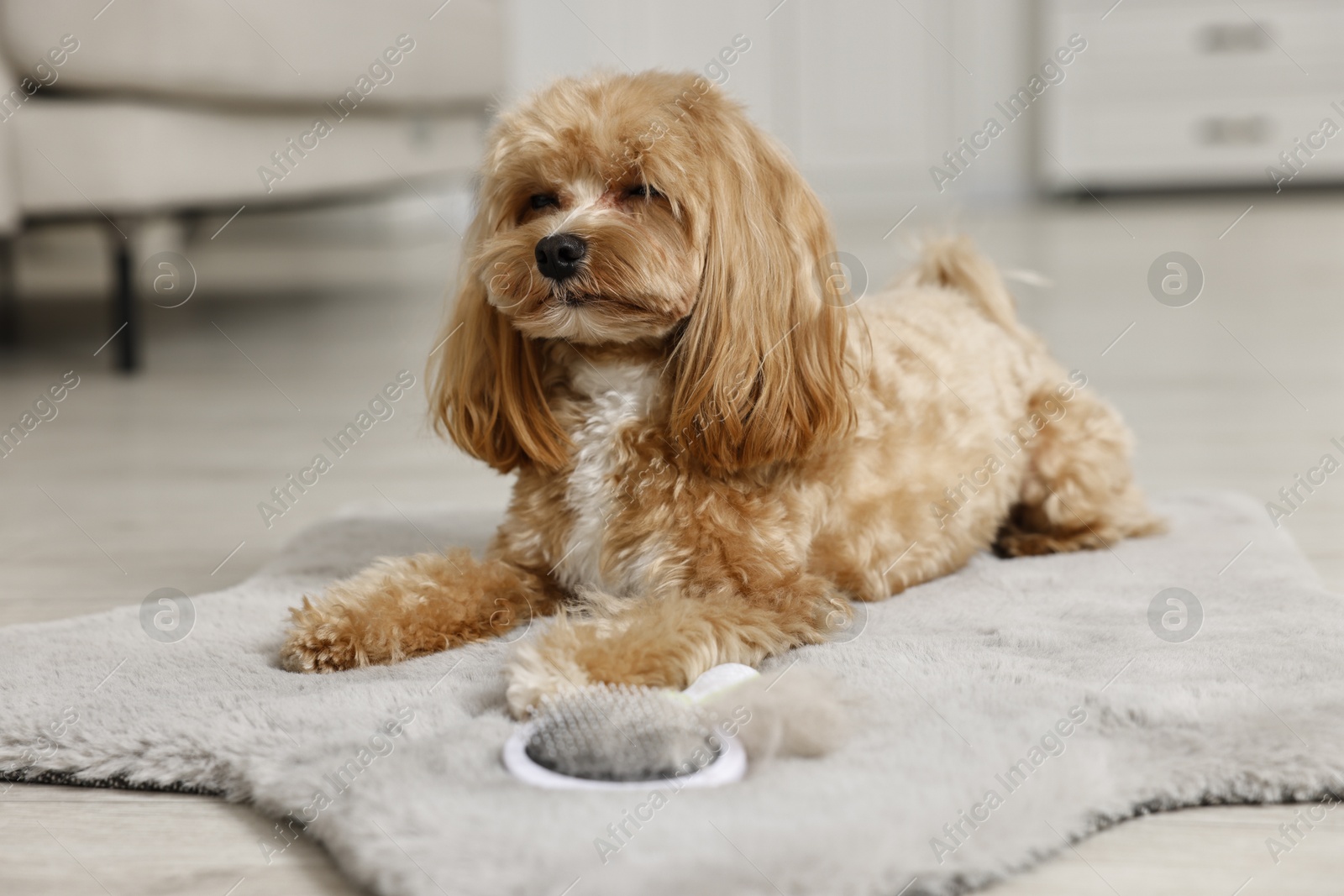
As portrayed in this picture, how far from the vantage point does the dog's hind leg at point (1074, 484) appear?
2084mm

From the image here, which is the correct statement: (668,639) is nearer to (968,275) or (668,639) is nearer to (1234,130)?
(968,275)

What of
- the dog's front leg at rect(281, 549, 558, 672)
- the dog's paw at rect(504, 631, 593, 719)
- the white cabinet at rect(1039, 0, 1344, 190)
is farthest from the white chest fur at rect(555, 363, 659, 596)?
the white cabinet at rect(1039, 0, 1344, 190)

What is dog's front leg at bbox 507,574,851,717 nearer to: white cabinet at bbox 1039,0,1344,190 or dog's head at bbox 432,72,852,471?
dog's head at bbox 432,72,852,471

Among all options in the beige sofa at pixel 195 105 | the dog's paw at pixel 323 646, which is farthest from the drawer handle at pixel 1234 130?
the dog's paw at pixel 323 646

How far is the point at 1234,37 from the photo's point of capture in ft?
24.3

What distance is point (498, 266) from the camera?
1591 millimetres

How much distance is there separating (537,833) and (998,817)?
15.8 inches

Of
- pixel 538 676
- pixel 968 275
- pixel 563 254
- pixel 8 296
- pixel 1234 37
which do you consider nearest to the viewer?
pixel 538 676

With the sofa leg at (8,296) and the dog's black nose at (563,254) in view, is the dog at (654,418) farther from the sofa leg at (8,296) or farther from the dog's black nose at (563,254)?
the sofa leg at (8,296)

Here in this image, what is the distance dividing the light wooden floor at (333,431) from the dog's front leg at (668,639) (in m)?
0.33

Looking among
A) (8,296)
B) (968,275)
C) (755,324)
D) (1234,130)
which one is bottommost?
(755,324)

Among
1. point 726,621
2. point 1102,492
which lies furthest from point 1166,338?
point 726,621

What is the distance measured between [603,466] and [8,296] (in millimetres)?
4550

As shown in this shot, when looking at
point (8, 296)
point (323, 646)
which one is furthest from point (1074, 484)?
point (8, 296)
